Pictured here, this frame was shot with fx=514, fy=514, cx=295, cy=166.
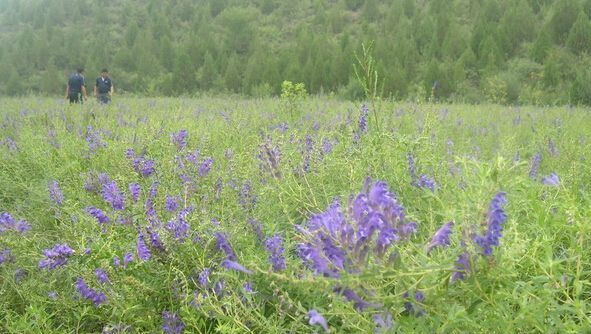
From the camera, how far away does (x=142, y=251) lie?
79.7 inches

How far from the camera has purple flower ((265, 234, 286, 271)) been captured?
74.9 inches

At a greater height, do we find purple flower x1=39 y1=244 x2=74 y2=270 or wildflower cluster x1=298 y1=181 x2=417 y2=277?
wildflower cluster x1=298 y1=181 x2=417 y2=277

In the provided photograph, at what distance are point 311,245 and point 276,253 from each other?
61cm

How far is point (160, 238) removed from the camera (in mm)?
1968

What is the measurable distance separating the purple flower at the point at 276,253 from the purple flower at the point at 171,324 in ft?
1.51

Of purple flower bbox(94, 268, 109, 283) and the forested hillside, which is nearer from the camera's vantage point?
purple flower bbox(94, 268, 109, 283)

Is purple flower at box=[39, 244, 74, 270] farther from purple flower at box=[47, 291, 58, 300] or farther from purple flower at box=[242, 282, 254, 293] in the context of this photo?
purple flower at box=[242, 282, 254, 293]

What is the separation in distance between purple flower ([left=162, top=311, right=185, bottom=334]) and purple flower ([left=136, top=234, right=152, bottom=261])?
23cm

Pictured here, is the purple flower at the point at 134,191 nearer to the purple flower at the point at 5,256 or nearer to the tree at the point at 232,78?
the purple flower at the point at 5,256

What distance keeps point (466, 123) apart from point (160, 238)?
20.1 feet

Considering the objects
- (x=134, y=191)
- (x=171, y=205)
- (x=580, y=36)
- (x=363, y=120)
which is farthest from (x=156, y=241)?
(x=580, y=36)

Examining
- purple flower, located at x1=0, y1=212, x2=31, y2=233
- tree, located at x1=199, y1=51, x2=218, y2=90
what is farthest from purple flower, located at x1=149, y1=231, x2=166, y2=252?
tree, located at x1=199, y1=51, x2=218, y2=90

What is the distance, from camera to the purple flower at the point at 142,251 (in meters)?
2.02

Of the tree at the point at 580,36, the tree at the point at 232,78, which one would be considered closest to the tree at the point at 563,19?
the tree at the point at 580,36
